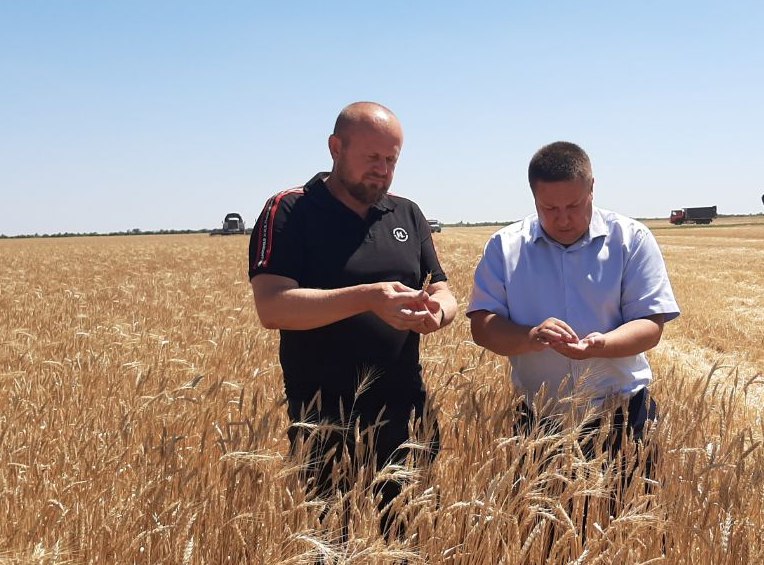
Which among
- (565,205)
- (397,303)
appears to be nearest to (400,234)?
(397,303)

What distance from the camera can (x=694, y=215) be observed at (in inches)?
2778

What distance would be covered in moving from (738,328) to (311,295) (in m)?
8.14

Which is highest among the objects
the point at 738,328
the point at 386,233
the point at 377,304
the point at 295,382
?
the point at 386,233

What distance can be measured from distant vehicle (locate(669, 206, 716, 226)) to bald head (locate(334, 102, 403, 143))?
73.0 meters

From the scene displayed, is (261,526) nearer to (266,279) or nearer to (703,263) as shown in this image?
(266,279)

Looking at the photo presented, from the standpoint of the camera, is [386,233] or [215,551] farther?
[386,233]

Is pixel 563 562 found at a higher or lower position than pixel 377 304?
lower

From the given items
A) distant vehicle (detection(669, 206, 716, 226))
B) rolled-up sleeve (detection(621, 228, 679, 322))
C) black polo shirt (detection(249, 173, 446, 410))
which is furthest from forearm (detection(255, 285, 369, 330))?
distant vehicle (detection(669, 206, 716, 226))

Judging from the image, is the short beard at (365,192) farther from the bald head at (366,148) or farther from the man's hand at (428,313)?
the man's hand at (428,313)

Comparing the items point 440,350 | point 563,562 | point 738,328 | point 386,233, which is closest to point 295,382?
point 386,233

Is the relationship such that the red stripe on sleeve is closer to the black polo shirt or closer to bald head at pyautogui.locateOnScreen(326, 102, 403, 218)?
the black polo shirt

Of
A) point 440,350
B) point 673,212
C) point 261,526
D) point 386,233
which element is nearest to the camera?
point 261,526

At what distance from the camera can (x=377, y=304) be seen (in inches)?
89.1

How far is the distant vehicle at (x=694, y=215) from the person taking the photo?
6944 cm
